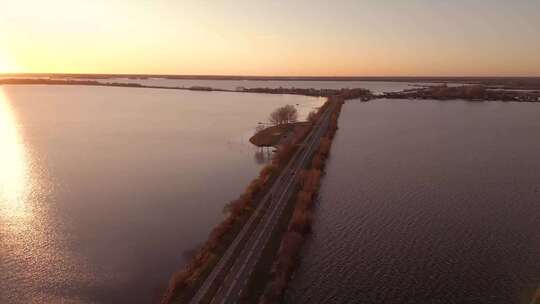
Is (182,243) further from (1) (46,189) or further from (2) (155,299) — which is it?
(1) (46,189)

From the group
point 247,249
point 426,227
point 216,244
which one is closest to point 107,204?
point 216,244

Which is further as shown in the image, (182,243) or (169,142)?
(169,142)

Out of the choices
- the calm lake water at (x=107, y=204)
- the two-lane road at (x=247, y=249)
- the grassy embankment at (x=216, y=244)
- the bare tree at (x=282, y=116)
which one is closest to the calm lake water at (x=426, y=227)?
the two-lane road at (x=247, y=249)

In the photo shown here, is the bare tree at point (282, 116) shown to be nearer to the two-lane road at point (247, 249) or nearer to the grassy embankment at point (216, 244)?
the two-lane road at point (247, 249)

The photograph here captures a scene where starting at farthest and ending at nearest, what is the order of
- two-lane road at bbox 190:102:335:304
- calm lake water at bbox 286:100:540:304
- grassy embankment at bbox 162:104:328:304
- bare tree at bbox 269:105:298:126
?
1. bare tree at bbox 269:105:298:126
2. calm lake water at bbox 286:100:540:304
3. grassy embankment at bbox 162:104:328:304
4. two-lane road at bbox 190:102:335:304

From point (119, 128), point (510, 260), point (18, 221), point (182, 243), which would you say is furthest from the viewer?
point (119, 128)

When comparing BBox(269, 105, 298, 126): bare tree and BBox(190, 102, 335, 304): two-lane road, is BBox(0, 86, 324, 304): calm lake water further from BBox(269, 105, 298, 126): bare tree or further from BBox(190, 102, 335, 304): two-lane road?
BBox(269, 105, 298, 126): bare tree

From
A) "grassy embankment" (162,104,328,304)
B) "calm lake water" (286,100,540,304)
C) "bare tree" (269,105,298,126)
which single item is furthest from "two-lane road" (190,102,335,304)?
"bare tree" (269,105,298,126)

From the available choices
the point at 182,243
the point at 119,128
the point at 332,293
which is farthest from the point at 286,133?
the point at 332,293
